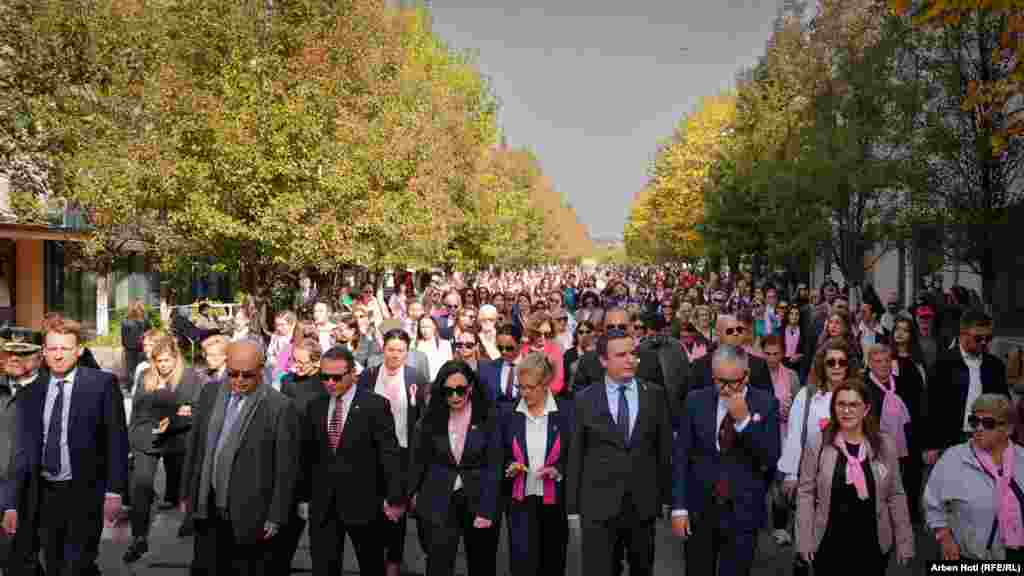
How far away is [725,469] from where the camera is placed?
6.15 meters

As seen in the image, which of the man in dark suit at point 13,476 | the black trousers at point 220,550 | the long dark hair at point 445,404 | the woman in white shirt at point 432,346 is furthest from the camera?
the woman in white shirt at point 432,346

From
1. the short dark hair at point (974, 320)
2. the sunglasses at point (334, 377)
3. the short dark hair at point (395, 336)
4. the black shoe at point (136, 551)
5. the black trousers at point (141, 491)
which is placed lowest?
the black shoe at point (136, 551)

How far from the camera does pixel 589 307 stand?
16.5 metres

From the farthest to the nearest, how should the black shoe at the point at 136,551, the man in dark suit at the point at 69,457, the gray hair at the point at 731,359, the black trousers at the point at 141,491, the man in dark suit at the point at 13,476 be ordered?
1. the black trousers at the point at 141,491
2. the black shoe at the point at 136,551
3. the man in dark suit at the point at 69,457
4. the man in dark suit at the point at 13,476
5. the gray hair at the point at 731,359

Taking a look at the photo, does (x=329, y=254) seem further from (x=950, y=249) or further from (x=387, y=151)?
(x=950, y=249)

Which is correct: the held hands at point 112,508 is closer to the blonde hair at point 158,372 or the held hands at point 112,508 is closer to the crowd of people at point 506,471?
the crowd of people at point 506,471

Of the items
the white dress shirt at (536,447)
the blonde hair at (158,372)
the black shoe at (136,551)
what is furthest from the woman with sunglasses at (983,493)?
the blonde hair at (158,372)

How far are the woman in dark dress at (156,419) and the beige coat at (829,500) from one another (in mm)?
4996

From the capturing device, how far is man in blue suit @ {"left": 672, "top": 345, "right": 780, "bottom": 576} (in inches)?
239

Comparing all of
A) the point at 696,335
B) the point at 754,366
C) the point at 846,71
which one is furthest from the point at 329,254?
the point at 754,366

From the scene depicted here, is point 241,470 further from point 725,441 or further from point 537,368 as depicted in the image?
point 725,441

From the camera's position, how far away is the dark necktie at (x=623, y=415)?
625 centimetres

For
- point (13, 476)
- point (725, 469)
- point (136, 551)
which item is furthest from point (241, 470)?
point (725, 469)

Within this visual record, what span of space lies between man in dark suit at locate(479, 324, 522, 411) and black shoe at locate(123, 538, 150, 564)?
287 centimetres
